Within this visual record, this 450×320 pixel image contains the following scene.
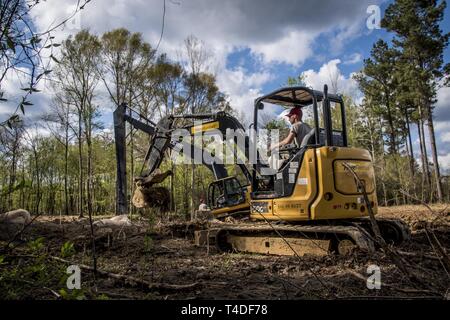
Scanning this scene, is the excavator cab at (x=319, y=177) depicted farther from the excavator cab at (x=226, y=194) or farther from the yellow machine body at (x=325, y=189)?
the excavator cab at (x=226, y=194)

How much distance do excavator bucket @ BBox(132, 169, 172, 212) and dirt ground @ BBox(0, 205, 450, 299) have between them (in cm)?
186

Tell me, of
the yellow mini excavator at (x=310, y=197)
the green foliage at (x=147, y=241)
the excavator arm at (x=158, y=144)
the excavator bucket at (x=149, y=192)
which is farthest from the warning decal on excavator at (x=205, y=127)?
the green foliage at (x=147, y=241)

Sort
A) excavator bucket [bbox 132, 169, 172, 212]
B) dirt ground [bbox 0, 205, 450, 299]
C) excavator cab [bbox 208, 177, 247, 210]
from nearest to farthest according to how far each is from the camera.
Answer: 1. dirt ground [bbox 0, 205, 450, 299]
2. excavator cab [bbox 208, 177, 247, 210]
3. excavator bucket [bbox 132, 169, 172, 212]

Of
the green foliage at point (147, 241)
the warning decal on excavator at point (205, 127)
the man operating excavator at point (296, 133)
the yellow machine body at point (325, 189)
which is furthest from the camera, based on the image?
the warning decal on excavator at point (205, 127)

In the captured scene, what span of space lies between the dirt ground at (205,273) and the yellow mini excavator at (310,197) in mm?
431

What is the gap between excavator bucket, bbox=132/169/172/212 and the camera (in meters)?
9.12

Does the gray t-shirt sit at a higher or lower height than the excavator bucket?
higher

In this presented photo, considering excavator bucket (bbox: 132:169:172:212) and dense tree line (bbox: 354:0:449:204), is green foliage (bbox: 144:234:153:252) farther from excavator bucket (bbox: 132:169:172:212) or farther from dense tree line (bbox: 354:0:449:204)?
dense tree line (bbox: 354:0:449:204)

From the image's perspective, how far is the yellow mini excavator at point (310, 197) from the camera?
19.0 feet

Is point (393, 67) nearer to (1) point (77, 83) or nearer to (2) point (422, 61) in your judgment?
(2) point (422, 61)

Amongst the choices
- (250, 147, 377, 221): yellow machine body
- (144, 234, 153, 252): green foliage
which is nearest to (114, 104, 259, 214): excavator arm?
(250, 147, 377, 221): yellow machine body

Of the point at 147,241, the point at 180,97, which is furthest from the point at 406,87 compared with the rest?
the point at 147,241

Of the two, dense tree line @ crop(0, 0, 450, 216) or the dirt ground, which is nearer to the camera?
the dirt ground
